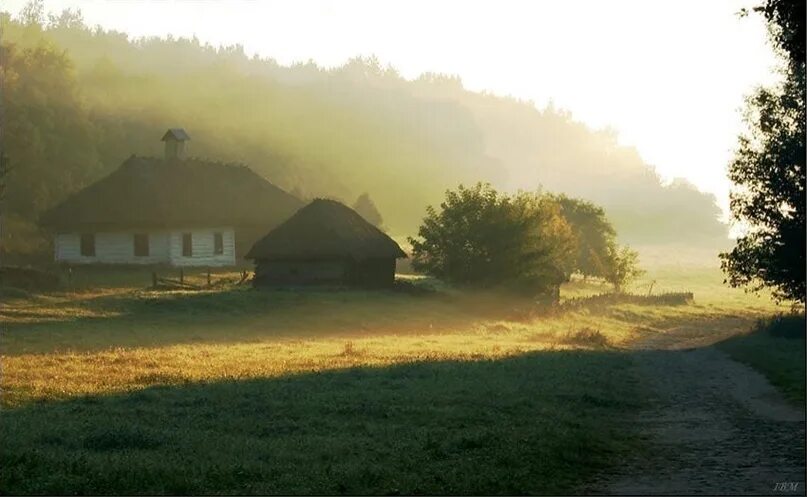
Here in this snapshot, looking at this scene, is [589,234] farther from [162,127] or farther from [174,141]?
[162,127]

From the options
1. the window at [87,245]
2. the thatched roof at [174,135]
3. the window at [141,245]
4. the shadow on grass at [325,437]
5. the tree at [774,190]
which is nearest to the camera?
the shadow on grass at [325,437]

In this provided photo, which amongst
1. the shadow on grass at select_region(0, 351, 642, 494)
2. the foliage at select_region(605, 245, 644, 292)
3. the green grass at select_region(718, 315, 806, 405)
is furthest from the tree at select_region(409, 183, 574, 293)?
the shadow on grass at select_region(0, 351, 642, 494)

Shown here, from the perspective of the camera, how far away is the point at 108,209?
263ft

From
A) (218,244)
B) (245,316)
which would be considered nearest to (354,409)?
(245,316)

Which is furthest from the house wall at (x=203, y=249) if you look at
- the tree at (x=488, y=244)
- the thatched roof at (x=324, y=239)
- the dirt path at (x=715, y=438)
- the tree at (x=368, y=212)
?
the dirt path at (x=715, y=438)

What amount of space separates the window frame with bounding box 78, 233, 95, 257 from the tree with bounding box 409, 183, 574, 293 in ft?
88.2

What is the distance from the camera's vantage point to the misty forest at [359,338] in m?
16.3

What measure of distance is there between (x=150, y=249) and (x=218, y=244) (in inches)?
235

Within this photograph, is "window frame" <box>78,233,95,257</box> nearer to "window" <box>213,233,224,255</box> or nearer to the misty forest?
the misty forest

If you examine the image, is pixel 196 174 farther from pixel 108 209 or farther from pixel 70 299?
pixel 70 299

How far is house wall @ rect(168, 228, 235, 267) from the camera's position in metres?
79.3

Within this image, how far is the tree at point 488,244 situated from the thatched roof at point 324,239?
348cm

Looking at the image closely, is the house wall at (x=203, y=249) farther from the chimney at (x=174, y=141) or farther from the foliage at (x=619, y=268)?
the foliage at (x=619, y=268)

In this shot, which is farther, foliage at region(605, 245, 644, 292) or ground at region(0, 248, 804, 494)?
foliage at region(605, 245, 644, 292)
